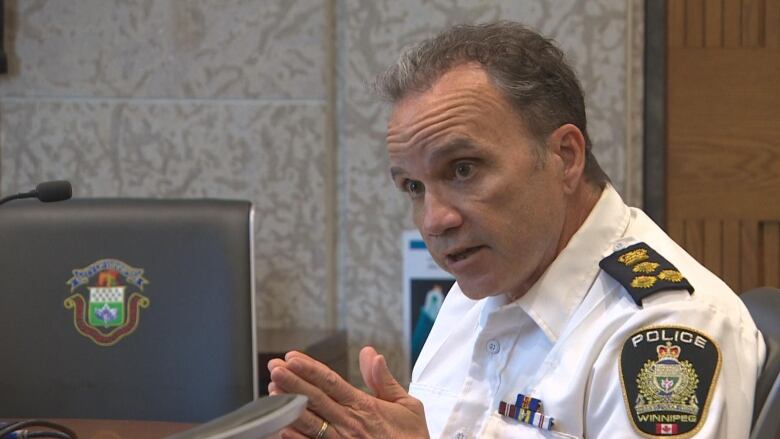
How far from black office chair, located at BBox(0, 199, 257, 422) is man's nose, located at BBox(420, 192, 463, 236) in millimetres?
813

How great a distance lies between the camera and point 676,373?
3.99 feet

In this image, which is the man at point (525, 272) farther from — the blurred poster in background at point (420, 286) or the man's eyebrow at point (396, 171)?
the blurred poster in background at point (420, 286)

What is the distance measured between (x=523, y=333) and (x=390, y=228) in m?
1.58

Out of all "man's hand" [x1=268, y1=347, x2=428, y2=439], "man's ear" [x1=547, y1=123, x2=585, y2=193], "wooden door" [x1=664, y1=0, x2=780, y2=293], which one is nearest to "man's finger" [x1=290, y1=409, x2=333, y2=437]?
"man's hand" [x1=268, y1=347, x2=428, y2=439]

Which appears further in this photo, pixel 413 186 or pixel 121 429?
pixel 121 429

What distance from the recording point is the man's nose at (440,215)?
56.8 inches

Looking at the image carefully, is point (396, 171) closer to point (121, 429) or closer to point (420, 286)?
point (121, 429)

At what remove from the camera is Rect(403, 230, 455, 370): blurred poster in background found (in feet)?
10.0

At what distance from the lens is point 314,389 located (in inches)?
49.3

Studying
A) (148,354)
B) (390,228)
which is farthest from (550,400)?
(390,228)

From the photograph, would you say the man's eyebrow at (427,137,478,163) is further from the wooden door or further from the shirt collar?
the wooden door

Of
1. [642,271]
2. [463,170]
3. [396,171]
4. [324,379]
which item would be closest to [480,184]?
[463,170]

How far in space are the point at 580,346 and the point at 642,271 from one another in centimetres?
12

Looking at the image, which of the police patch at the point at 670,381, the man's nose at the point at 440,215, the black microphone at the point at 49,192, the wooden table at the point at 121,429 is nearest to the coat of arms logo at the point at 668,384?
the police patch at the point at 670,381
